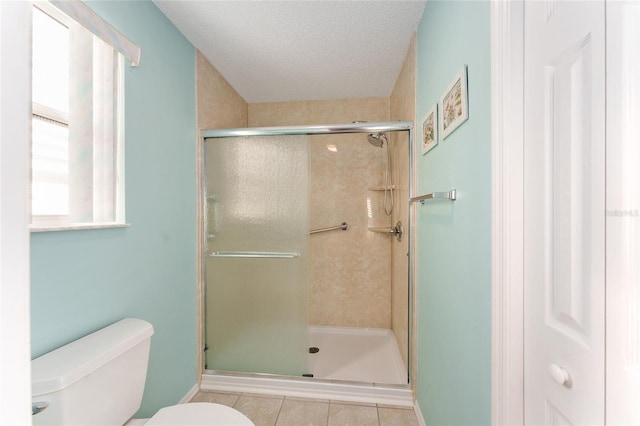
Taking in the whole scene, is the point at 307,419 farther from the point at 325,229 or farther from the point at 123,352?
the point at 325,229

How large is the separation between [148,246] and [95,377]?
0.65 metres

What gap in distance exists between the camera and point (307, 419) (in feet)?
5.33

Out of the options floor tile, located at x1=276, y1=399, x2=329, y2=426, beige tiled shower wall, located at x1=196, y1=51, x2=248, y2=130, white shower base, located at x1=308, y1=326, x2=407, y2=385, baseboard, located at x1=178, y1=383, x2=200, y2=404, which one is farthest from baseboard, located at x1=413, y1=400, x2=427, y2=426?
beige tiled shower wall, located at x1=196, y1=51, x2=248, y2=130

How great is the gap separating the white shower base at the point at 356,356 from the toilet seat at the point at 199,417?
39.4 inches

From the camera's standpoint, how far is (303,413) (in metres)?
1.67

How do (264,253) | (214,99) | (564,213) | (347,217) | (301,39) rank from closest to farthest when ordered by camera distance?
(564,213) → (301,39) → (264,253) → (214,99) → (347,217)

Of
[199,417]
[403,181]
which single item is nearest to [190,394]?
[199,417]

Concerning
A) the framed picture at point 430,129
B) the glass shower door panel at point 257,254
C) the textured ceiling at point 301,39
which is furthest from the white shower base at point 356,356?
the textured ceiling at point 301,39

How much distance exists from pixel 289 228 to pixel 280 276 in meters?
0.35

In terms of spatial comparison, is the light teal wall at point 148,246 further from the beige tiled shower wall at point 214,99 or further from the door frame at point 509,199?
the door frame at point 509,199

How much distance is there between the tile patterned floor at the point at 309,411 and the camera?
1601 millimetres

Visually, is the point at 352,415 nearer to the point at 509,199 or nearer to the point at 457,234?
the point at 457,234

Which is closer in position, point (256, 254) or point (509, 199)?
point (509, 199)

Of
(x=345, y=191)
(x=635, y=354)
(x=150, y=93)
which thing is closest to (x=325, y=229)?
(x=345, y=191)
